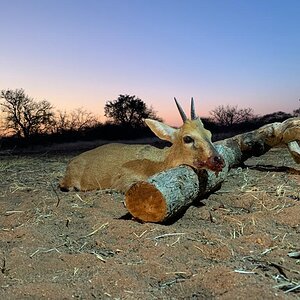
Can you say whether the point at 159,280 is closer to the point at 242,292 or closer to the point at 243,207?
the point at 242,292

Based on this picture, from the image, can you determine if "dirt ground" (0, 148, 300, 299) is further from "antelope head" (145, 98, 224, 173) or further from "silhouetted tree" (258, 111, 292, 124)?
"silhouetted tree" (258, 111, 292, 124)

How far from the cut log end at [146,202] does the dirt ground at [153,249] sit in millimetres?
130

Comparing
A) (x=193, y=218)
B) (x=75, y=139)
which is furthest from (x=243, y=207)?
(x=75, y=139)

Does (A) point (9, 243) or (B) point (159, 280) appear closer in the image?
(B) point (159, 280)

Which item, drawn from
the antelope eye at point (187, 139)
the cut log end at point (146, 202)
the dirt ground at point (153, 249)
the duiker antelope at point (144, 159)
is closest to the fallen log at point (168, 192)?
the cut log end at point (146, 202)

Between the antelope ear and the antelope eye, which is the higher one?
the antelope ear

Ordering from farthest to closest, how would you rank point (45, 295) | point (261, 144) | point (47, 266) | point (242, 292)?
1. point (261, 144)
2. point (47, 266)
3. point (45, 295)
4. point (242, 292)

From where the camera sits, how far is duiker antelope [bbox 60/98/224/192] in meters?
5.58

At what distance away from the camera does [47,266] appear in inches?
135

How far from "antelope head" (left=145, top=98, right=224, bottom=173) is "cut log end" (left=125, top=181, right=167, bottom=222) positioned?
1171 millimetres

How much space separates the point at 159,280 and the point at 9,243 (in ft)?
5.90

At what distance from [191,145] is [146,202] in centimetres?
154

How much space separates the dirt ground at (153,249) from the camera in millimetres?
2869

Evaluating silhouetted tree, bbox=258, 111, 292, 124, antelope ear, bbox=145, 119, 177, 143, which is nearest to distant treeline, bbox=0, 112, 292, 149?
silhouetted tree, bbox=258, 111, 292, 124
